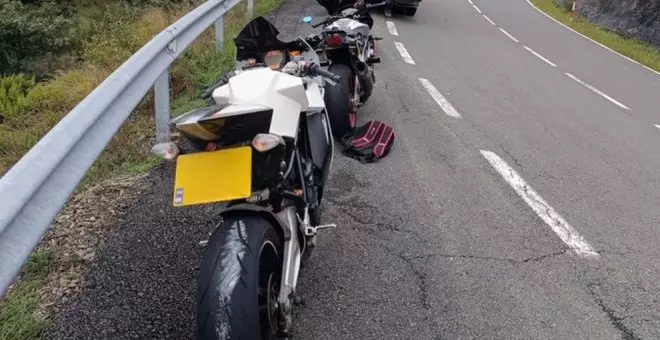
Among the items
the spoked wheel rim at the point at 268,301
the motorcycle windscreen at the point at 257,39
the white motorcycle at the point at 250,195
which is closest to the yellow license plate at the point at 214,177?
the white motorcycle at the point at 250,195

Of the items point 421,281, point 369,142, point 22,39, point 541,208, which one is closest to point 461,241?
point 421,281

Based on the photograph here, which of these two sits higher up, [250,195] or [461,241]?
[250,195]

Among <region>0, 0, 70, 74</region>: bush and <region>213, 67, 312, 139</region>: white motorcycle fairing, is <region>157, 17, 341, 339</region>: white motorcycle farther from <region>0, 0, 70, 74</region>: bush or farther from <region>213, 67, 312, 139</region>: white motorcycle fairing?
<region>0, 0, 70, 74</region>: bush

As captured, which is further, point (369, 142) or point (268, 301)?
point (369, 142)

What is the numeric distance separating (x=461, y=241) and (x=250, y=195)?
6.51 ft

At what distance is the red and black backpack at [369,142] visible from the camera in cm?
545

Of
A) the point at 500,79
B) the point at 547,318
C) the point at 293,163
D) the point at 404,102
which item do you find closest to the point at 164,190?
the point at 293,163

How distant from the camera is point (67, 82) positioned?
7355 millimetres

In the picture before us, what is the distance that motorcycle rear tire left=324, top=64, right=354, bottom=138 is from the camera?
560cm

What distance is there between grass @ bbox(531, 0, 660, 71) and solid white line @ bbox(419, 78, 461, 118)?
9.28 m

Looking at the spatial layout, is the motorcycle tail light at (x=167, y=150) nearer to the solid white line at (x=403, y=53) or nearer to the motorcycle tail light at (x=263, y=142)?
the motorcycle tail light at (x=263, y=142)

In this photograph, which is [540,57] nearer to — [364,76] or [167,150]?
[364,76]

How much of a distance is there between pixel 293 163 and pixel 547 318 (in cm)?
170

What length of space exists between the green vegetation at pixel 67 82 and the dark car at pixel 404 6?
3074 millimetres
